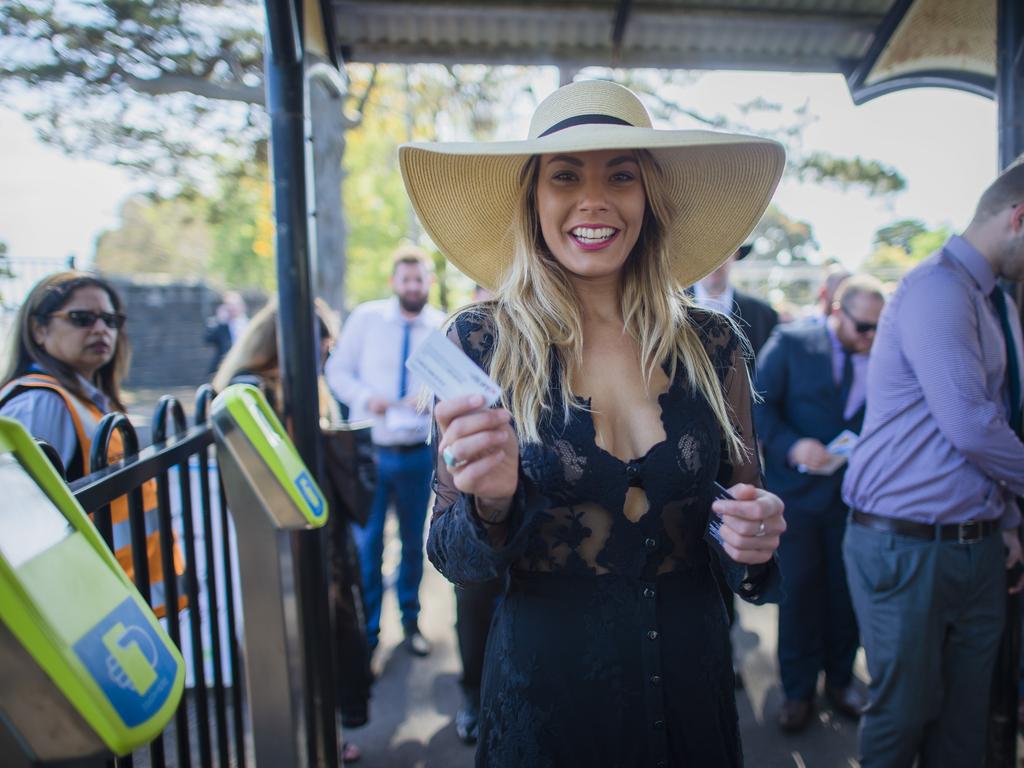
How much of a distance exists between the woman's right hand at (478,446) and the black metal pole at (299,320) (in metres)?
1.50

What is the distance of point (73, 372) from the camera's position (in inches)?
97.3

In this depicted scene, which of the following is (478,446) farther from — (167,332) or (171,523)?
(167,332)

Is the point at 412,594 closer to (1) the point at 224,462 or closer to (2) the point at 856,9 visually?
(1) the point at 224,462

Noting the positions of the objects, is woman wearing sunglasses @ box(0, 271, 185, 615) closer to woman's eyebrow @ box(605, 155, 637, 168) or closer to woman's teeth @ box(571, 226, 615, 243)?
woman's teeth @ box(571, 226, 615, 243)

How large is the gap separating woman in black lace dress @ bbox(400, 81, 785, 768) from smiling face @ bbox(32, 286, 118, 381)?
61.5 inches

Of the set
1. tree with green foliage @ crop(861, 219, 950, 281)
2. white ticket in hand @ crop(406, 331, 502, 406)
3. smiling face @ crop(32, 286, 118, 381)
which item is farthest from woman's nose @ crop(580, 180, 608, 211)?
tree with green foliage @ crop(861, 219, 950, 281)

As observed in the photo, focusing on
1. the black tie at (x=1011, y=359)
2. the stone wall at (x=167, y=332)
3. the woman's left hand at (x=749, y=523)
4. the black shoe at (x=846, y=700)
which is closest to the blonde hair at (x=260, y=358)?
the woman's left hand at (x=749, y=523)

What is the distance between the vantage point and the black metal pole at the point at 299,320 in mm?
2389

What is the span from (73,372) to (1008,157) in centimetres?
374

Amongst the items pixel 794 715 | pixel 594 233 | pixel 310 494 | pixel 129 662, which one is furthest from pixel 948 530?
pixel 129 662

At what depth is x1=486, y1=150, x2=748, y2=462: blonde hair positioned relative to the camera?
151 centimetres

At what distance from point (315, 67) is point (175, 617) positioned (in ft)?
6.76

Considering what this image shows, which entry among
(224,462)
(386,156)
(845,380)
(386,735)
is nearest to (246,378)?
(224,462)

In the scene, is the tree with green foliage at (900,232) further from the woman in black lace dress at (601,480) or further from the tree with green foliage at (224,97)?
the woman in black lace dress at (601,480)
